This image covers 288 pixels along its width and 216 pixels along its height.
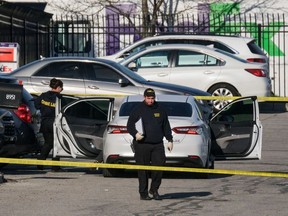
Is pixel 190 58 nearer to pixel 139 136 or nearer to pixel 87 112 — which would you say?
pixel 87 112

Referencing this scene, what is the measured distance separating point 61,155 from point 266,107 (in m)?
13.0

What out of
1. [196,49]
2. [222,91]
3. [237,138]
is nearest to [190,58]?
[196,49]

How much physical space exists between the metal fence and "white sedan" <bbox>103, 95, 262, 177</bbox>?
1273 centimetres

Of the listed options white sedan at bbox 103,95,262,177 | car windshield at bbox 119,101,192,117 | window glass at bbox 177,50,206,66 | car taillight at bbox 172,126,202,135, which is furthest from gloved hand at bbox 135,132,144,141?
window glass at bbox 177,50,206,66

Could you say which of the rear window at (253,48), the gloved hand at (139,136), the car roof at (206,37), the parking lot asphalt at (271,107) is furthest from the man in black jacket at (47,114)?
the parking lot asphalt at (271,107)

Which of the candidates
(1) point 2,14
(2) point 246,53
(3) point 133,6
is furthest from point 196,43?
(3) point 133,6

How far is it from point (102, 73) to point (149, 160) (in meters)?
9.11

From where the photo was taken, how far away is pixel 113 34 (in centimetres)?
3130

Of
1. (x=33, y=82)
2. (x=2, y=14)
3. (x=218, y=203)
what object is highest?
(x=2, y=14)

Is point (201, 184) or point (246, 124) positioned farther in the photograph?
point (246, 124)

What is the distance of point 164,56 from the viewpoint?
2492cm

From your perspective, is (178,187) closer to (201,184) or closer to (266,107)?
(201,184)

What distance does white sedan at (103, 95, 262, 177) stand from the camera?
14664 mm

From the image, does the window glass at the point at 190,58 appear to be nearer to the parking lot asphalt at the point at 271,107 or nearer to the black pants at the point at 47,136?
the parking lot asphalt at the point at 271,107
